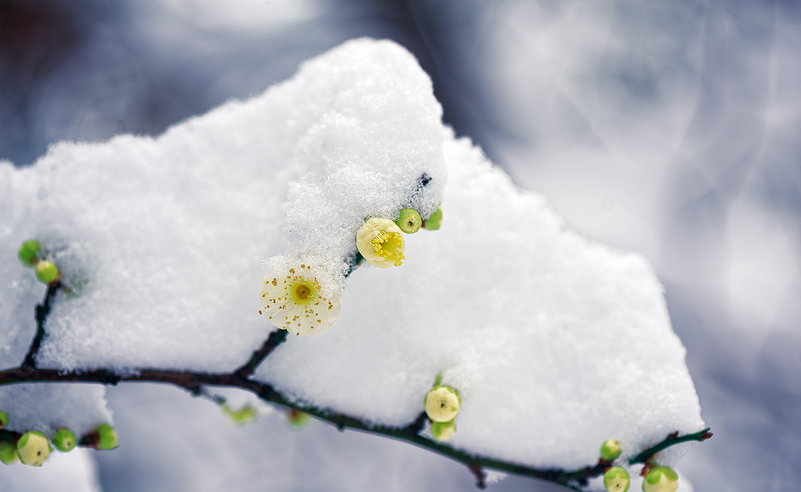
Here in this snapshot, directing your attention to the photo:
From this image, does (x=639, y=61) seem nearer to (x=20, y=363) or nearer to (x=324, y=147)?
(x=324, y=147)

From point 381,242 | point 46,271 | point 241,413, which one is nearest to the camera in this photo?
point 381,242

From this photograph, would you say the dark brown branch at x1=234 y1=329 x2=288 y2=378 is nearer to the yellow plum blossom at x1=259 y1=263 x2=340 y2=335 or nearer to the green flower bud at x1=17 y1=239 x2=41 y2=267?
the yellow plum blossom at x1=259 y1=263 x2=340 y2=335

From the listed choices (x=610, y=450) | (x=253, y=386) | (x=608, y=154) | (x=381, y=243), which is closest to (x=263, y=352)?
(x=253, y=386)

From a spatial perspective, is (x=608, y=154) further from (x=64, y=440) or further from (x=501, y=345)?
(x=64, y=440)

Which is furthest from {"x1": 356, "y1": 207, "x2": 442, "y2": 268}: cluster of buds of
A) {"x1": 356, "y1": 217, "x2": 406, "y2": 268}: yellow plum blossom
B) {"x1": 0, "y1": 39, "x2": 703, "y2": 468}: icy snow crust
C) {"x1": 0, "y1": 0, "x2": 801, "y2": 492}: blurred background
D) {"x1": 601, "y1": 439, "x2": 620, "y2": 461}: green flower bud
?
{"x1": 0, "y1": 0, "x2": 801, "y2": 492}: blurred background

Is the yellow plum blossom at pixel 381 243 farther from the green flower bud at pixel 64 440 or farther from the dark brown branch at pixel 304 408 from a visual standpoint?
the green flower bud at pixel 64 440

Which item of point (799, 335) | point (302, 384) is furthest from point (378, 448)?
point (799, 335)

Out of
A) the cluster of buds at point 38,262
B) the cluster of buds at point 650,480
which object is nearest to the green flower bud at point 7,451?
the cluster of buds at point 38,262
